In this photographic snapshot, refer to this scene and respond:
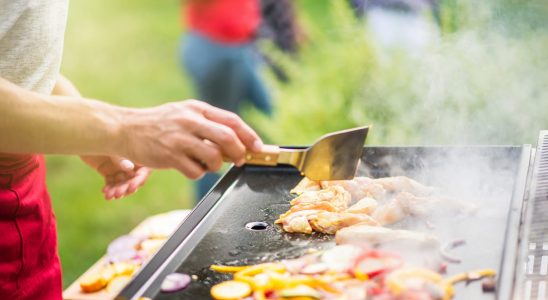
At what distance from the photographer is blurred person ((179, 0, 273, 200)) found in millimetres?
5383

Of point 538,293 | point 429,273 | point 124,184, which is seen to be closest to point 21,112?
point 124,184

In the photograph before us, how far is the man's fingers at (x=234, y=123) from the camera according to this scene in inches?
81.4

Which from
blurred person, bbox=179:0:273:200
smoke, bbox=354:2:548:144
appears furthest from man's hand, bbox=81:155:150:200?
blurred person, bbox=179:0:273:200

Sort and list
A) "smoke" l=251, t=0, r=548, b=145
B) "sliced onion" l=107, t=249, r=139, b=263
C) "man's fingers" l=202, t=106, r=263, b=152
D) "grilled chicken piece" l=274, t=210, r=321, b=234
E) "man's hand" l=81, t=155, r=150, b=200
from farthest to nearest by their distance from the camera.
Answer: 1. "smoke" l=251, t=0, r=548, b=145
2. "sliced onion" l=107, t=249, r=139, b=263
3. "man's hand" l=81, t=155, r=150, b=200
4. "grilled chicken piece" l=274, t=210, r=321, b=234
5. "man's fingers" l=202, t=106, r=263, b=152

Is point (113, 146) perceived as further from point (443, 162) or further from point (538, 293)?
point (443, 162)

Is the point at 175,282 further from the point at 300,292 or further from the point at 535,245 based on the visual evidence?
the point at 535,245

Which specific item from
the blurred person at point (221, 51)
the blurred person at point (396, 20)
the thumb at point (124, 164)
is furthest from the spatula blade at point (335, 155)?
the blurred person at point (221, 51)

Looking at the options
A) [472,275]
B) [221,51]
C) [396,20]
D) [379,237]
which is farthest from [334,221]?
[221,51]

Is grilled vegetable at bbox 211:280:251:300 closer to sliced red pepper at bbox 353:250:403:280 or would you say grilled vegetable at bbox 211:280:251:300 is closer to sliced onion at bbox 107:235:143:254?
sliced red pepper at bbox 353:250:403:280

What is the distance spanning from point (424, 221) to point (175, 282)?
35.6 inches

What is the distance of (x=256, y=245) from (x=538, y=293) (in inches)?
35.9

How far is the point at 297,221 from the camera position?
248 cm

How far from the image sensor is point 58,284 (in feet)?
9.25

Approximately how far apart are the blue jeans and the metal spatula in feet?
10.1
